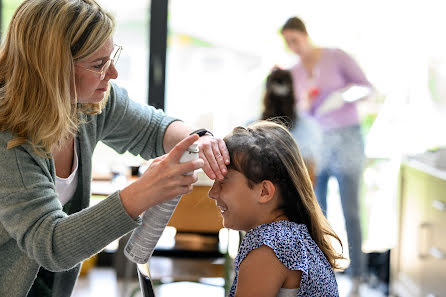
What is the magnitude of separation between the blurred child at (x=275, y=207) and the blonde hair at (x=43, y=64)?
38 centimetres

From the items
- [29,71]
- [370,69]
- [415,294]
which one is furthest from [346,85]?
[29,71]

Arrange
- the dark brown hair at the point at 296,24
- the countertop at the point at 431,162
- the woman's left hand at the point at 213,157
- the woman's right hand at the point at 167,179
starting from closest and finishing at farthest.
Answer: the woman's right hand at the point at 167,179
the woman's left hand at the point at 213,157
the countertop at the point at 431,162
the dark brown hair at the point at 296,24

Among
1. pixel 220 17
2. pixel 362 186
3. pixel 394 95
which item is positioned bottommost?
pixel 362 186

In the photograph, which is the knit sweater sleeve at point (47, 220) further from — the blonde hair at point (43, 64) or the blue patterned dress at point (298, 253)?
the blue patterned dress at point (298, 253)

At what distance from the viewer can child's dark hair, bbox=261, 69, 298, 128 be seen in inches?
160

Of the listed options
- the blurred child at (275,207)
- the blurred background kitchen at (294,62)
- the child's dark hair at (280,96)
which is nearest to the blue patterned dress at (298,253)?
the blurred child at (275,207)

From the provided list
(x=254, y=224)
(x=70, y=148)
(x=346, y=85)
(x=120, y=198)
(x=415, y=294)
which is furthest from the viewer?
(x=346, y=85)

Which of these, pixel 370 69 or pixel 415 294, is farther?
pixel 370 69

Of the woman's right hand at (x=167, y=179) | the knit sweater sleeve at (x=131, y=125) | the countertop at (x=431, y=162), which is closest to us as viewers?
the woman's right hand at (x=167, y=179)

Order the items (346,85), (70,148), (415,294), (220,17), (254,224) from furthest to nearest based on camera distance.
Answer: (220,17) → (346,85) → (415,294) → (70,148) → (254,224)

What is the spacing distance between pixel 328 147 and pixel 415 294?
1.08 m

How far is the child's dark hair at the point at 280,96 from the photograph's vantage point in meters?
4.07

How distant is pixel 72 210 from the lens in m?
1.81

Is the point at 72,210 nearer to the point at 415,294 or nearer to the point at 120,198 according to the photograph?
the point at 120,198
